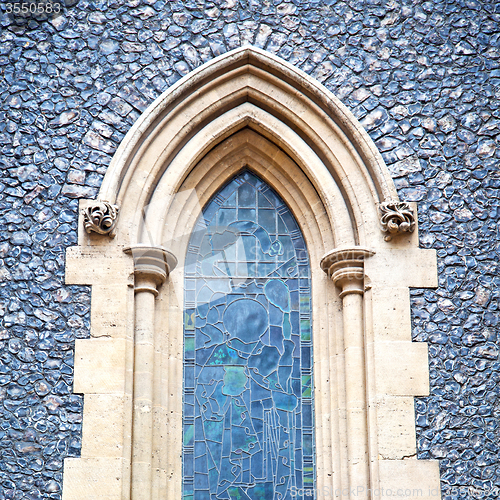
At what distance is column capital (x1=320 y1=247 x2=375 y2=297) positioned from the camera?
693cm

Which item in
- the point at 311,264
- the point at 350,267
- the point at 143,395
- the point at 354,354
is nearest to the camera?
the point at 143,395

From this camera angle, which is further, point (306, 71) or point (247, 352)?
point (306, 71)

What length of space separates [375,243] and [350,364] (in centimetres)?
96

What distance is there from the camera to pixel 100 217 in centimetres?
684

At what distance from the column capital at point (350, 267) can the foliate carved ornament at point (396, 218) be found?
229mm

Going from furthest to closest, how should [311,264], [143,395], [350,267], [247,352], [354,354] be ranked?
[311,264]
[247,352]
[350,267]
[354,354]
[143,395]

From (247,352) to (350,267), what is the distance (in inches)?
41.4

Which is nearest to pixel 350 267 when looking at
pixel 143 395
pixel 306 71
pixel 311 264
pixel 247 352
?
pixel 311 264

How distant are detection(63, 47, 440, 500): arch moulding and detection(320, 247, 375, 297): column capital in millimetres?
11

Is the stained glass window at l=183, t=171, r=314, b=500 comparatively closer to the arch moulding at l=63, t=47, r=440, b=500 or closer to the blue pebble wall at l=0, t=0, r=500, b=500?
the arch moulding at l=63, t=47, r=440, b=500

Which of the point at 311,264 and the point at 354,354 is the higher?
the point at 311,264

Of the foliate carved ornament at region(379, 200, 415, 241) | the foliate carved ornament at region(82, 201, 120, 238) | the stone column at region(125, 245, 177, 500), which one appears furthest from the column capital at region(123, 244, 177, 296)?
the foliate carved ornament at region(379, 200, 415, 241)

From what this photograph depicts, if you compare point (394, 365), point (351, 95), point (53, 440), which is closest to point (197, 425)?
point (53, 440)

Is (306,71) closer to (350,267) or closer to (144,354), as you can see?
(350,267)
